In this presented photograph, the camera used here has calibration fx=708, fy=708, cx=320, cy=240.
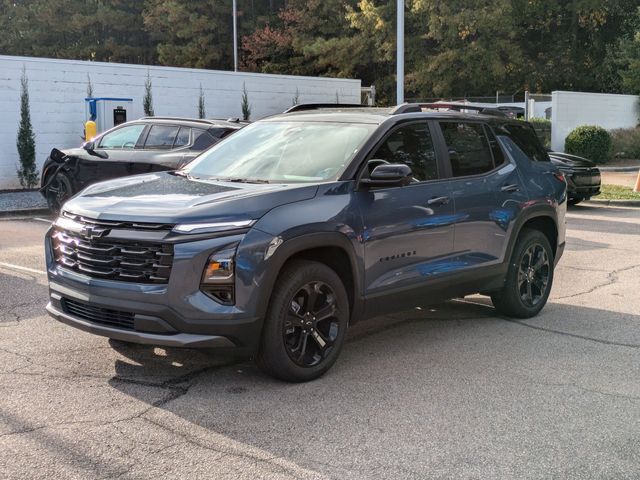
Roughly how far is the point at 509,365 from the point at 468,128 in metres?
2.15

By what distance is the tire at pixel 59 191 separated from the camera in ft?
40.0

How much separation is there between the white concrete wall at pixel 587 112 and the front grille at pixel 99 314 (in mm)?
25328

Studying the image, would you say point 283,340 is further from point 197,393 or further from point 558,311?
point 558,311

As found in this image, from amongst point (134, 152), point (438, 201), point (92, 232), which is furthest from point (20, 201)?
point (438, 201)

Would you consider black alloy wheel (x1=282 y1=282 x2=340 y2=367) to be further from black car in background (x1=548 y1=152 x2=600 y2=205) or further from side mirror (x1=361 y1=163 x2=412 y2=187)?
black car in background (x1=548 y1=152 x2=600 y2=205)

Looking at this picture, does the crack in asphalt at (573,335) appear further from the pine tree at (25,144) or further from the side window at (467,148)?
the pine tree at (25,144)

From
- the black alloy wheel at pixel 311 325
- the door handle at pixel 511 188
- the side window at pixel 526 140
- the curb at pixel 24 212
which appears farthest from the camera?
the curb at pixel 24 212

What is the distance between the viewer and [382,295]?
16.8 feet

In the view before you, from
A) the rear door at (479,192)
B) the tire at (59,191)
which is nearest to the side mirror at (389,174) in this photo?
the rear door at (479,192)

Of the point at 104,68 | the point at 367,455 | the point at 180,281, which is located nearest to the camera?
the point at 367,455

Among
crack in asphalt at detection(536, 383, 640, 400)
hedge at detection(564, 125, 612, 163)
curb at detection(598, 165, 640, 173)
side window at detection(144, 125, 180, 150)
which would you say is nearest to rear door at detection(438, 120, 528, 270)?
crack in asphalt at detection(536, 383, 640, 400)

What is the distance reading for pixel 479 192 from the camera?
5.94 meters

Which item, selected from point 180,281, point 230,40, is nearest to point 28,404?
point 180,281

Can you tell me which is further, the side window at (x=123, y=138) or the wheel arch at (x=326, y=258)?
the side window at (x=123, y=138)
